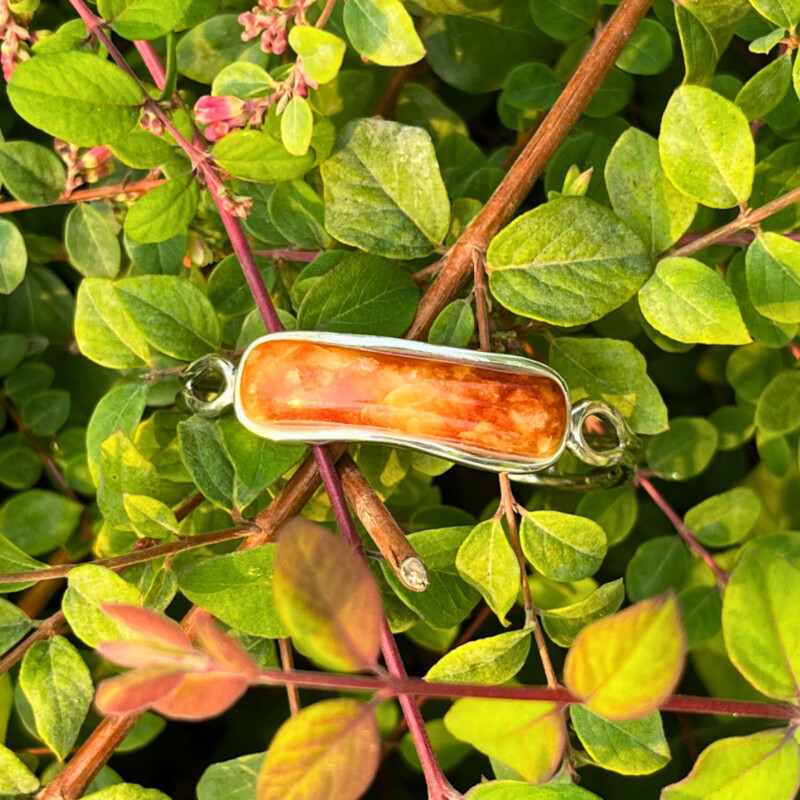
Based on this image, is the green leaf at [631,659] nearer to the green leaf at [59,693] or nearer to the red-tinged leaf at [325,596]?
the red-tinged leaf at [325,596]

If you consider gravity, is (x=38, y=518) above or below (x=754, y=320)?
below

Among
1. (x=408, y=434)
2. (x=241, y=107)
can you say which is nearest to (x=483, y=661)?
(x=408, y=434)

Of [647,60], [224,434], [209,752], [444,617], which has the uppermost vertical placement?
[647,60]

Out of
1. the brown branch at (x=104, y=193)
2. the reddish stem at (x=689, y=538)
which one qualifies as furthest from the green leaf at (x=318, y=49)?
the reddish stem at (x=689, y=538)

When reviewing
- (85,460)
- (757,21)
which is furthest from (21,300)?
(757,21)

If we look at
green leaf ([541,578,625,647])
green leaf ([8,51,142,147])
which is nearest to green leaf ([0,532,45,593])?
green leaf ([8,51,142,147])

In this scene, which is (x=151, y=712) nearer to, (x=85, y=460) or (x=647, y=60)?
(x=85, y=460)

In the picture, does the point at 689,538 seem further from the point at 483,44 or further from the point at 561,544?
the point at 483,44
